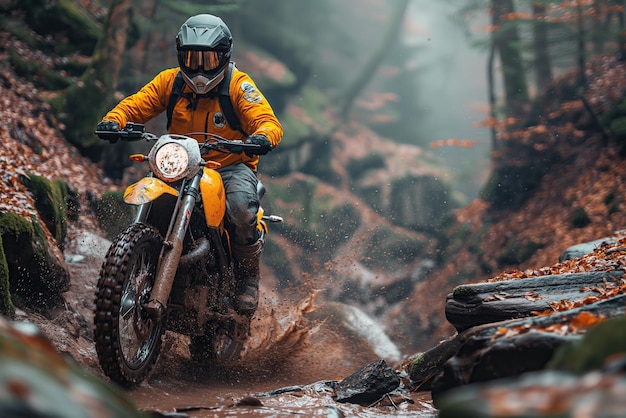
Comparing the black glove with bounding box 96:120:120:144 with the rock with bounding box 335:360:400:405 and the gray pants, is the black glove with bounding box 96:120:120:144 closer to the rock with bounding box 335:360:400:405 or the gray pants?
the gray pants

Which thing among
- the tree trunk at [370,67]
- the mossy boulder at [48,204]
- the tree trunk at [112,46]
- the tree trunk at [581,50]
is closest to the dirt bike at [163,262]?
the mossy boulder at [48,204]

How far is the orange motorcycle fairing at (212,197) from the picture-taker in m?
5.18

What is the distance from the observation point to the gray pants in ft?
18.6

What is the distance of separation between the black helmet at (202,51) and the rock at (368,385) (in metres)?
2.83

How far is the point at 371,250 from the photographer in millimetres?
19859

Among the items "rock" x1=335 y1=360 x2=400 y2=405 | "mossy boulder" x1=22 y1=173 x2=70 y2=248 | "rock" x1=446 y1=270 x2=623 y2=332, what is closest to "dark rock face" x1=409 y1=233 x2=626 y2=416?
"rock" x1=446 y1=270 x2=623 y2=332

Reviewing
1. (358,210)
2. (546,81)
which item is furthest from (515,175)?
(358,210)

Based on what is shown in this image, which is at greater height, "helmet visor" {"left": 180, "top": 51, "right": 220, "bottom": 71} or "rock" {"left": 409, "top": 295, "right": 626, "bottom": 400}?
"helmet visor" {"left": 180, "top": 51, "right": 220, "bottom": 71}

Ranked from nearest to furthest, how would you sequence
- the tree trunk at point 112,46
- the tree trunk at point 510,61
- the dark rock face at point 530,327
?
the dark rock face at point 530,327 → the tree trunk at point 112,46 → the tree trunk at point 510,61

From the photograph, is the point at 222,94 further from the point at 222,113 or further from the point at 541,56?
the point at 541,56

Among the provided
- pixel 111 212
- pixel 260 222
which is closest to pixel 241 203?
pixel 260 222

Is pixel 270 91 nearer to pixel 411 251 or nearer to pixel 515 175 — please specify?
pixel 411 251

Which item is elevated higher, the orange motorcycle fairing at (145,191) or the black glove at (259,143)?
the black glove at (259,143)

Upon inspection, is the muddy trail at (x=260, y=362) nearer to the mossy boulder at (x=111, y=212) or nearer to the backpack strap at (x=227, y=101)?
the mossy boulder at (x=111, y=212)
